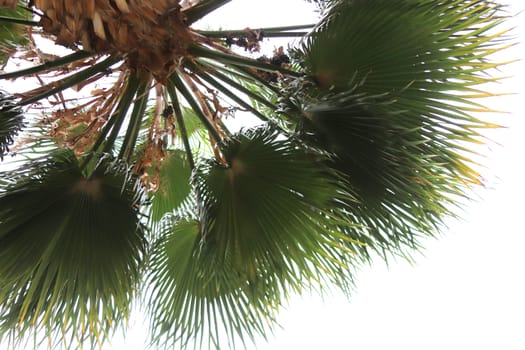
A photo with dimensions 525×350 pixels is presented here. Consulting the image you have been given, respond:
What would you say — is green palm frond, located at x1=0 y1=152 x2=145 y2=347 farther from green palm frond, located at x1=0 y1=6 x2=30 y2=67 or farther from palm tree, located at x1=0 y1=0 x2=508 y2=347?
green palm frond, located at x1=0 y1=6 x2=30 y2=67

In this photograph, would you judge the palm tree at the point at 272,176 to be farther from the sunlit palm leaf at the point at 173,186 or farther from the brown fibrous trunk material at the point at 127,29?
the sunlit palm leaf at the point at 173,186

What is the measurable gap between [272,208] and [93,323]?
522 mm

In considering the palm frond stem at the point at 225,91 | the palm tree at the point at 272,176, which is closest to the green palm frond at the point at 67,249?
the palm tree at the point at 272,176

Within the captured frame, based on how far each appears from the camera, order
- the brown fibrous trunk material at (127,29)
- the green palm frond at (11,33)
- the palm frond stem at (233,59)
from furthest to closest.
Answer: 1. the green palm frond at (11,33)
2. the palm frond stem at (233,59)
3. the brown fibrous trunk material at (127,29)

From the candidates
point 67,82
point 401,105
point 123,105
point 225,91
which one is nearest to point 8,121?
point 67,82

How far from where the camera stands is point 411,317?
8.65ft

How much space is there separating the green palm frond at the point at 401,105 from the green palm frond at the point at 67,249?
1.75ft

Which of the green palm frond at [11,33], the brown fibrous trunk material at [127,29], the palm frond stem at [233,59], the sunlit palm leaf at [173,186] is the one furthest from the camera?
the sunlit palm leaf at [173,186]

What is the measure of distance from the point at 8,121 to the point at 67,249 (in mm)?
437

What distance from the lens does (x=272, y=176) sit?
1.34 m

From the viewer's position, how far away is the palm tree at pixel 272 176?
1301mm

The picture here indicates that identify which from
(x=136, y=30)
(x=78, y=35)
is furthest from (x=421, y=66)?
(x=78, y=35)

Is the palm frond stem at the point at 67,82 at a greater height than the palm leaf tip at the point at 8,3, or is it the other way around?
the palm leaf tip at the point at 8,3

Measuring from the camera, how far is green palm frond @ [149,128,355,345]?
129 centimetres
